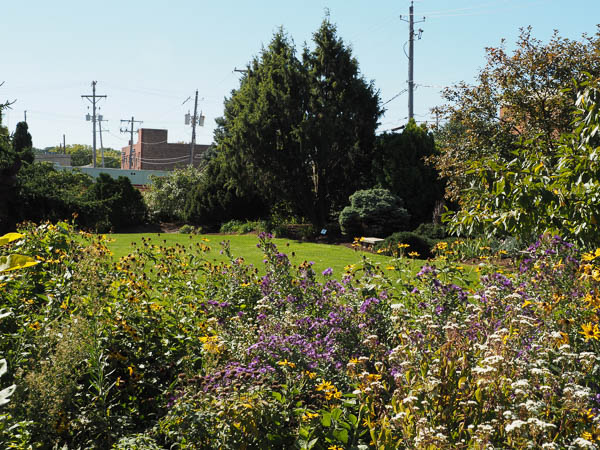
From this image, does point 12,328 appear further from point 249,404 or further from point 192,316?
point 249,404

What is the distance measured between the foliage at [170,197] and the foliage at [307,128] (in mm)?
4441

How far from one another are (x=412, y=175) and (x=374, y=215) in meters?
2.37

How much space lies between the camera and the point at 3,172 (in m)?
11.9

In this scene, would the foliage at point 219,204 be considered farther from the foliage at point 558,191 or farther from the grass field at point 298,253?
the foliage at point 558,191

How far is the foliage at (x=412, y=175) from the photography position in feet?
53.5

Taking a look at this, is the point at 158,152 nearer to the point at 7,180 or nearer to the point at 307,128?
the point at 307,128

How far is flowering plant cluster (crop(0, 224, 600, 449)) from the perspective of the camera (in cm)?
252

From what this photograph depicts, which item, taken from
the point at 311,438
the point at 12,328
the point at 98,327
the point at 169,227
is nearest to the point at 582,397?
the point at 311,438

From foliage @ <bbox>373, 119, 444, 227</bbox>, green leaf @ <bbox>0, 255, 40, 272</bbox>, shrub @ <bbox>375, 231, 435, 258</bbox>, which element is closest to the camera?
green leaf @ <bbox>0, 255, 40, 272</bbox>

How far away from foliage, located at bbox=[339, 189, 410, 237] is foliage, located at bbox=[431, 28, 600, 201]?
2699 mm

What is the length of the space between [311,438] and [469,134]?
10291mm

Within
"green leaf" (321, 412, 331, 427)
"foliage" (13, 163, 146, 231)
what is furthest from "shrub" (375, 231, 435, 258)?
"green leaf" (321, 412, 331, 427)

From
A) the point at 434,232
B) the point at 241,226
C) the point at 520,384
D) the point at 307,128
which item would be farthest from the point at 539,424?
the point at 241,226

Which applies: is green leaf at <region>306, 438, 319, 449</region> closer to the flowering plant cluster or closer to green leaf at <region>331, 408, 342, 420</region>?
the flowering plant cluster
